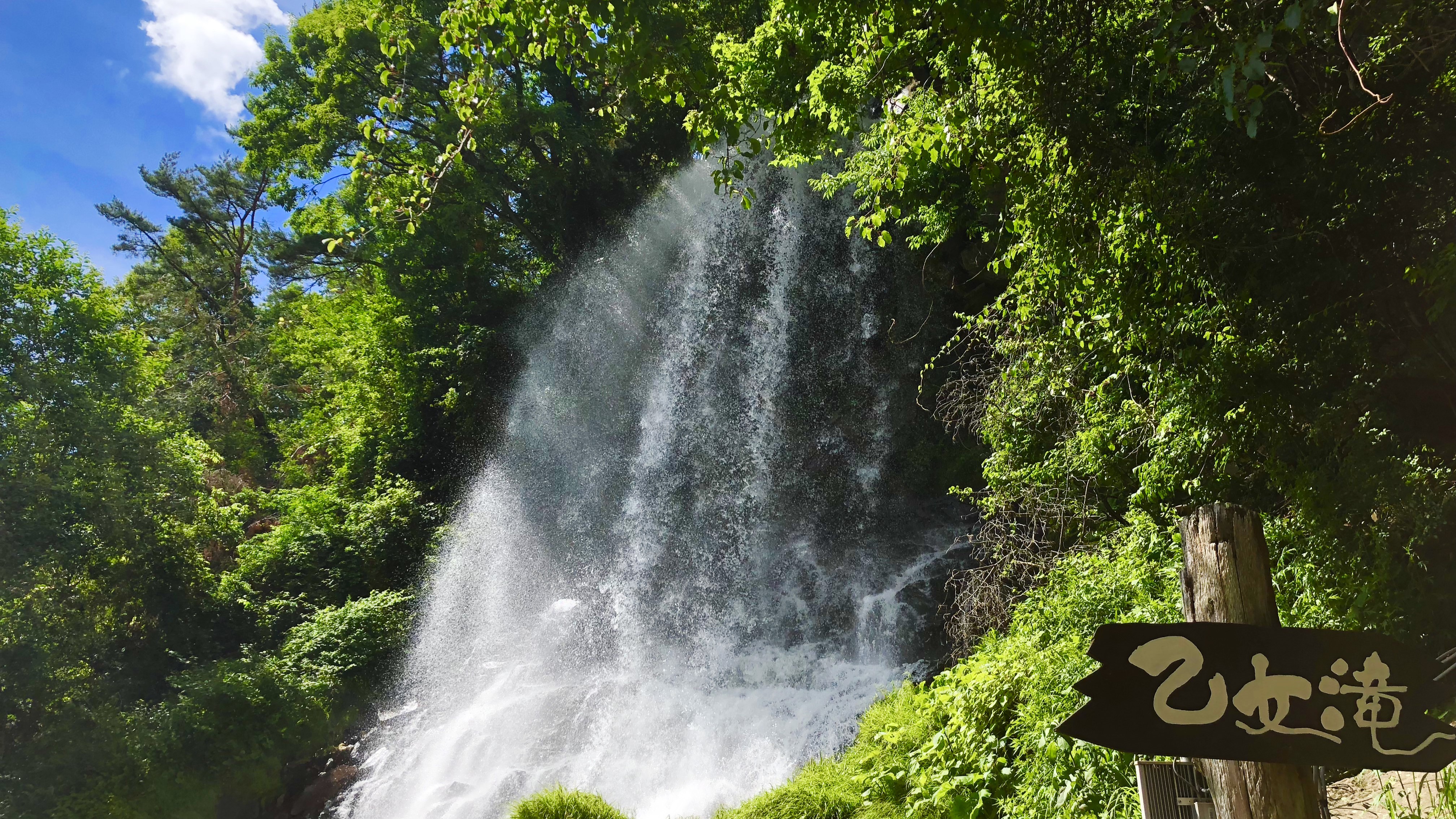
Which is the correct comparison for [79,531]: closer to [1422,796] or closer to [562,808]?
[562,808]

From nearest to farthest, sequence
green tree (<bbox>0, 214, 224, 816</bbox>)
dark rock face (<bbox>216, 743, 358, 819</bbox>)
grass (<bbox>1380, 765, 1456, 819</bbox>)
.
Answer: grass (<bbox>1380, 765, 1456, 819</bbox>), green tree (<bbox>0, 214, 224, 816</bbox>), dark rock face (<bbox>216, 743, 358, 819</bbox>)

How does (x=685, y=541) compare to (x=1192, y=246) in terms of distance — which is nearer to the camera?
(x=1192, y=246)

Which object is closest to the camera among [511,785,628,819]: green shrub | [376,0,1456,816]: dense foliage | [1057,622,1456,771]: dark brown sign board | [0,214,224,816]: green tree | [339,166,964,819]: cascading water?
[1057,622,1456,771]: dark brown sign board

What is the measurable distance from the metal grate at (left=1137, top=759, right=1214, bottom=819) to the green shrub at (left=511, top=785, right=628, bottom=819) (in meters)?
4.01

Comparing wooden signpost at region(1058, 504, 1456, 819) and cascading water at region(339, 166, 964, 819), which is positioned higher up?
cascading water at region(339, 166, 964, 819)

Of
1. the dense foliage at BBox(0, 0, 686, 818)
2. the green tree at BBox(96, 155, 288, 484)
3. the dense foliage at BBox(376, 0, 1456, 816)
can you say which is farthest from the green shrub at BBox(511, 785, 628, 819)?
the green tree at BBox(96, 155, 288, 484)

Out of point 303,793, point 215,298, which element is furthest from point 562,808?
point 215,298

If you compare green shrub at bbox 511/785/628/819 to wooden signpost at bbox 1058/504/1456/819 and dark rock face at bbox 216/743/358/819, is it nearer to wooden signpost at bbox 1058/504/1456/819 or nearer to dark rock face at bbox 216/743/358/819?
wooden signpost at bbox 1058/504/1456/819

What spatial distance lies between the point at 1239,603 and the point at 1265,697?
0.22 m

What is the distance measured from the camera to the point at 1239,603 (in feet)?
6.39

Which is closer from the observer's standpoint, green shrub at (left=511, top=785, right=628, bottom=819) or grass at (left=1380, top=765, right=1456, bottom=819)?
grass at (left=1380, top=765, right=1456, bottom=819)

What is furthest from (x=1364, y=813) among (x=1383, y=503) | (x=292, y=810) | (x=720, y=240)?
(x=720, y=240)

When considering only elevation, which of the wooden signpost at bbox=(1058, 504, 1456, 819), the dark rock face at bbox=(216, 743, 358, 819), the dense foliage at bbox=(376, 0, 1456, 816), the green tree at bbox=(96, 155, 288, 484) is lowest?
the dark rock face at bbox=(216, 743, 358, 819)

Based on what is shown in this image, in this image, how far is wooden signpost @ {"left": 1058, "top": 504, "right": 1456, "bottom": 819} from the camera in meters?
1.84
